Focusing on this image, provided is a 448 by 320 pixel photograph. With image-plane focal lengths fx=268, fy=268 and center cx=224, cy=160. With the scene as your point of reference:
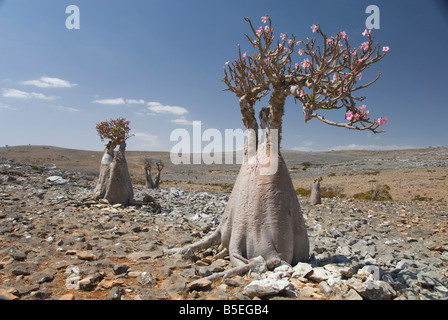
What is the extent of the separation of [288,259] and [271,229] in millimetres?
597

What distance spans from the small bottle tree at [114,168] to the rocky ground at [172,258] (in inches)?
24.2

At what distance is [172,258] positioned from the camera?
5191 millimetres

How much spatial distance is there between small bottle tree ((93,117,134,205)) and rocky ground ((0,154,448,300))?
614mm

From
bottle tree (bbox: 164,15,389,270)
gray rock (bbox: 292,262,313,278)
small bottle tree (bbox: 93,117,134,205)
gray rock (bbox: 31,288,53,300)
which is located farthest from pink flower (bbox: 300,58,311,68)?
small bottle tree (bbox: 93,117,134,205)

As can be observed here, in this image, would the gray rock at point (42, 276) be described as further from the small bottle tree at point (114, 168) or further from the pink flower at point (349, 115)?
the small bottle tree at point (114, 168)

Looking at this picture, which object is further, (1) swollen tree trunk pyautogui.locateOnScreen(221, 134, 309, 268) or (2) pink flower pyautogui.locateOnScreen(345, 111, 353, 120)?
(1) swollen tree trunk pyautogui.locateOnScreen(221, 134, 309, 268)

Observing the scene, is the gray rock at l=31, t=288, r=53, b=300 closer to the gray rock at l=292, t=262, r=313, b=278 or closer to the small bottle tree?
the gray rock at l=292, t=262, r=313, b=278

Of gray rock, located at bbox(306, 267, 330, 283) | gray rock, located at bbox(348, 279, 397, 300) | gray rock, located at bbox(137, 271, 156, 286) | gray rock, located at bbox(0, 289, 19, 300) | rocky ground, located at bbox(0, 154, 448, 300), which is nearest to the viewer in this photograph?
gray rock, located at bbox(0, 289, 19, 300)

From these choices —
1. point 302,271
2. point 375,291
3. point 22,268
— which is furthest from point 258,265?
point 22,268

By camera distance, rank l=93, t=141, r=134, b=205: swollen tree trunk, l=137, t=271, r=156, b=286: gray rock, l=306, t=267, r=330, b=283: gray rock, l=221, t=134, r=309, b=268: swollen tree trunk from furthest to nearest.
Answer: l=93, t=141, r=134, b=205: swollen tree trunk
l=221, t=134, r=309, b=268: swollen tree trunk
l=137, t=271, r=156, b=286: gray rock
l=306, t=267, r=330, b=283: gray rock

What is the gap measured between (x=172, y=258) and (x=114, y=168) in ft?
21.7

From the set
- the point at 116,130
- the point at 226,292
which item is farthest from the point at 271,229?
the point at 116,130

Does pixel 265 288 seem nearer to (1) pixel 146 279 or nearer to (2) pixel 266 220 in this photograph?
(2) pixel 266 220

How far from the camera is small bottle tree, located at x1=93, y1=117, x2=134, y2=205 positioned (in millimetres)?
10523
